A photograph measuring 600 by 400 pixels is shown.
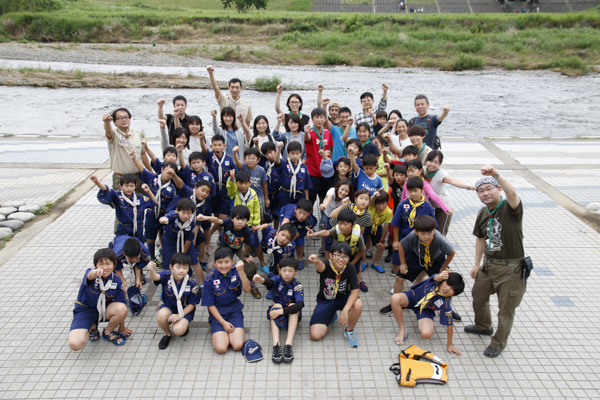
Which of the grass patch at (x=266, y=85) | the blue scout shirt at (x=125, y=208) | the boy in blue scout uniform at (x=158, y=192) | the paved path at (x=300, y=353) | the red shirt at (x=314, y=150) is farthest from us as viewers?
the grass patch at (x=266, y=85)

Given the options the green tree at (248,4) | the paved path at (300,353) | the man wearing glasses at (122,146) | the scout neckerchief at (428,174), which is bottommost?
the paved path at (300,353)

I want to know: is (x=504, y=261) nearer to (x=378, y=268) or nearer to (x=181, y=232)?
(x=378, y=268)

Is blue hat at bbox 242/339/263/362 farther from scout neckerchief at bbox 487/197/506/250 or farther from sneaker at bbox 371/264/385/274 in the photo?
scout neckerchief at bbox 487/197/506/250

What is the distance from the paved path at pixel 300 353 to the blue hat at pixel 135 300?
3.6 inches

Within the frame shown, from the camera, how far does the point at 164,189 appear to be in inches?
195

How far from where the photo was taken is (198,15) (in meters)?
41.8

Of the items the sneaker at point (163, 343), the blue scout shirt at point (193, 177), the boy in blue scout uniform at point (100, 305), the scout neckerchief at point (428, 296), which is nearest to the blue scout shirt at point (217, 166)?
the blue scout shirt at point (193, 177)

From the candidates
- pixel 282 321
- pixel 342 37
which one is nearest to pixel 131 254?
pixel 282 321

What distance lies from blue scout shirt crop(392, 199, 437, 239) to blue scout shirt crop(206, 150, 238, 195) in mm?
2198

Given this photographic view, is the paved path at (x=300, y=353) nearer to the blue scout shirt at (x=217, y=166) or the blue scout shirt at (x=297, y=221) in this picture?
the blue scout shirt at (x=297, y=221)

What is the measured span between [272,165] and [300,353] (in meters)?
2.57

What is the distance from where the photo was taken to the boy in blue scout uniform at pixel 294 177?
5.29m

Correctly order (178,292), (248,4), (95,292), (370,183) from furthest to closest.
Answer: (248,4)
(370,183)
(178,292)
(95,292)

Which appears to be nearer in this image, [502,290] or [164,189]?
[502,290]
